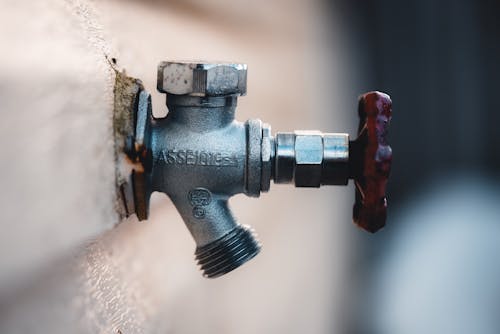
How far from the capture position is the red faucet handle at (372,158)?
2.10 ft

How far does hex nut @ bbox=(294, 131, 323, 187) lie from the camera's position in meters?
0.68

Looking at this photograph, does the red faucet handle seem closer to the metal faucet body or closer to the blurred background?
the metal faucet body

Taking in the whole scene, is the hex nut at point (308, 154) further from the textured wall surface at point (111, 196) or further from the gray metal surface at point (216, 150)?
the textured wall surface at point (111, 196)

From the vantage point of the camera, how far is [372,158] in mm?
641

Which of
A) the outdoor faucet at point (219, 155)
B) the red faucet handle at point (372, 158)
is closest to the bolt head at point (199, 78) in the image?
the outdoor faucet at point (219, 155)

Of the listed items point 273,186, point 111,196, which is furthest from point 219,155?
point 273,186

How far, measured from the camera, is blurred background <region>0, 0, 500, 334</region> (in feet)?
1.82

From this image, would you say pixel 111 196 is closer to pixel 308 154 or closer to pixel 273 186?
pixel 308 154

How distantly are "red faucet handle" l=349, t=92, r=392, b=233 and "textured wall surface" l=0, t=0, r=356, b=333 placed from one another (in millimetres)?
233

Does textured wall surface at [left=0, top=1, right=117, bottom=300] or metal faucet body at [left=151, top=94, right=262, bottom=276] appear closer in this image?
textured wall surface at [left=0, top=1, right=117, bottom=300]

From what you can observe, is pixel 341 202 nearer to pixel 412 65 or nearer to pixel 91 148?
pixel 412 65

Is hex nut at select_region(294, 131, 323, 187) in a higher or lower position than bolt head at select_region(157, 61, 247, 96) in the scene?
lower

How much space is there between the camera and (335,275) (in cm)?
164

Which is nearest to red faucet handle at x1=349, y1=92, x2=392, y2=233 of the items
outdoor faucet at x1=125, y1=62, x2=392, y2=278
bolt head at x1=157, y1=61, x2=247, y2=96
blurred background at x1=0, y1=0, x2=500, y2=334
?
outdoor faucet at x1=125, y1=62, x2=392, y2=278
